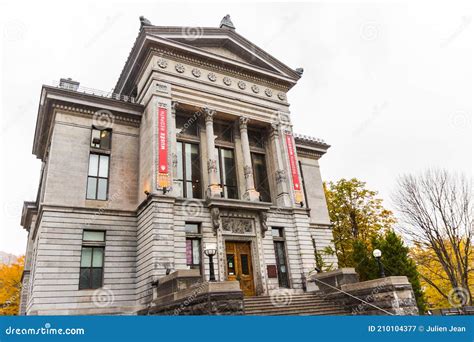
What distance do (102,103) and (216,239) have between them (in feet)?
39.7

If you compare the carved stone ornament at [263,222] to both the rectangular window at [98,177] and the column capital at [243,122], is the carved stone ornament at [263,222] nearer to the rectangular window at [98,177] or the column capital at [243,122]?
the column capital at [243,122]

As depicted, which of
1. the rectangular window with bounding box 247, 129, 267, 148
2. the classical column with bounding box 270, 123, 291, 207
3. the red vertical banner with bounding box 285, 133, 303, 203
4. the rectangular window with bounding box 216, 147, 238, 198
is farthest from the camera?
the rectangular window with bounding box 247, 129, 267, 148

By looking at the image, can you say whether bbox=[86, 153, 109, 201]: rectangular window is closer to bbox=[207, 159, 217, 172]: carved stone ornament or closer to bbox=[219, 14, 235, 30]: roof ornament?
bbox=[207, 159, 217, 172]: carved stone ornament

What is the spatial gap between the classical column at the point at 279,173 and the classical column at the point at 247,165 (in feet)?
7.31

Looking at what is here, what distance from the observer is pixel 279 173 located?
83.7ft

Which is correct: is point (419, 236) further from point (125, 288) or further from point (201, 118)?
point (125, 288)

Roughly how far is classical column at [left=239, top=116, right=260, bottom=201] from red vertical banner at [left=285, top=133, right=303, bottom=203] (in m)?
3.20

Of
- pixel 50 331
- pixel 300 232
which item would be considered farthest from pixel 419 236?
pixel 50 331

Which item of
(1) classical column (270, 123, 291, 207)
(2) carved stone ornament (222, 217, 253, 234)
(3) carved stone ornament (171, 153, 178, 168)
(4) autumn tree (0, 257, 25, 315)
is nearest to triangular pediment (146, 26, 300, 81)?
(1) classical column (270, 123, 291, 207)

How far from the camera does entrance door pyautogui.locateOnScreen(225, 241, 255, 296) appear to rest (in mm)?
20984

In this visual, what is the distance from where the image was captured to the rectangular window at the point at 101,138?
75.3ft

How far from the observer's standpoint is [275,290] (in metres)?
21.3

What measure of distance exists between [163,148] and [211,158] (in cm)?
347

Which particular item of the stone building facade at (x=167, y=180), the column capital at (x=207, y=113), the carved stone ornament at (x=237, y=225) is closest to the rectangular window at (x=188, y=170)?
the stone building facade at (x=167, y=180)
